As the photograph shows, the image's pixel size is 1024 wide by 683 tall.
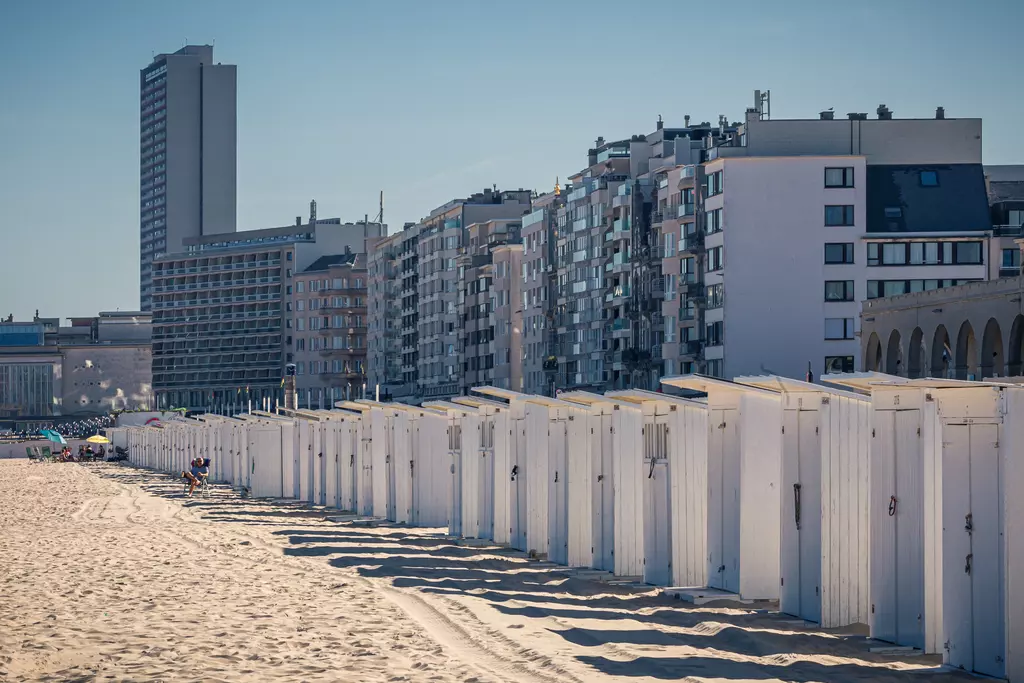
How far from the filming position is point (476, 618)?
16406 millimetres

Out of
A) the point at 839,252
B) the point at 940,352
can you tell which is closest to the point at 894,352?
the point at 940,352

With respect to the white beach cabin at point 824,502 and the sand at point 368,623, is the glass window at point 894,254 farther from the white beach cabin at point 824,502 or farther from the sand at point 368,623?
the white beach cabin at point 824,502

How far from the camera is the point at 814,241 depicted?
78.5m

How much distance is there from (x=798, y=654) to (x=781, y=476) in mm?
2854

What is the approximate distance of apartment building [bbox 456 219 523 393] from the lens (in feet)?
379

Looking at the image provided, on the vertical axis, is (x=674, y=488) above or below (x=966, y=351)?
below

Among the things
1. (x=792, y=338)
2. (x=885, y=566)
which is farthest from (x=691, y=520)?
(x=792, y=338)

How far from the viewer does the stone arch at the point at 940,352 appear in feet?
203

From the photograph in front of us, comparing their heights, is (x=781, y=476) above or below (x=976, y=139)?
below

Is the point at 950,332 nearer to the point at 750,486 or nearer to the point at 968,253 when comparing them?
the point at 968,253

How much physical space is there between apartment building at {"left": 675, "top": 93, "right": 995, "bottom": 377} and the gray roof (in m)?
0.05

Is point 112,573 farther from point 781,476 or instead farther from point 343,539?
point 781,476

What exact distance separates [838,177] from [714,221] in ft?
21.0

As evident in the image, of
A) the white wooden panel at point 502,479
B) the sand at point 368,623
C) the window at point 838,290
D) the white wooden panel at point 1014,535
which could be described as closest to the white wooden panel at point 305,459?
the sand at point 368,623
